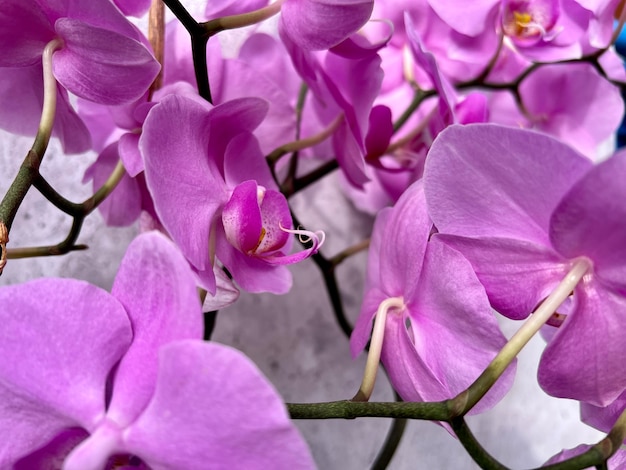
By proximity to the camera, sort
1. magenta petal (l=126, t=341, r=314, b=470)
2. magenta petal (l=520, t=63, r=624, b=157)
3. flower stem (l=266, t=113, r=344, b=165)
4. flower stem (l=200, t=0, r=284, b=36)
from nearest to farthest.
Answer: magenta petal (l=126, t=341, r=314, b=470), flower stem (l=200, t=0, r=284, b=36), flower stem (l=266, t=113, r=344, b=165), magenta petal (l=520, t=63, r=624, b=157)

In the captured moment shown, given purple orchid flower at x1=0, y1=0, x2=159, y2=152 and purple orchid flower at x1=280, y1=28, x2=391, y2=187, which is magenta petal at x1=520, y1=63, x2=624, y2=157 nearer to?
purple orchid flower at x1=280, y1=28, x2=391, y2=187

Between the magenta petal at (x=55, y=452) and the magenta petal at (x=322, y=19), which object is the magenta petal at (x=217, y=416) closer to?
the magenta petal at (x=55, y=452)

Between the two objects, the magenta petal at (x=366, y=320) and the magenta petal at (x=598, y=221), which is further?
the magenta petal at (x=366, y=320)

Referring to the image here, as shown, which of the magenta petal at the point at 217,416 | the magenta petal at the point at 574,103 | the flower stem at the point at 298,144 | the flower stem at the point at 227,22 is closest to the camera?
the magenta petal at the point at 217,416

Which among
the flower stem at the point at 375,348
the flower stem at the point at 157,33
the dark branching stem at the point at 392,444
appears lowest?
the dark branching stem at the point at 392,444

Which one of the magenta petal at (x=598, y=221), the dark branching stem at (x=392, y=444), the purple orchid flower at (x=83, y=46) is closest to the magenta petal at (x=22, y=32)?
the purple orchid flower at (x=83, y=46)

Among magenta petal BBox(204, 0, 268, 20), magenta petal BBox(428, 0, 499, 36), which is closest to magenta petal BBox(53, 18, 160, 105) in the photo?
magenta petal BBox(204, 0, 268, 20)

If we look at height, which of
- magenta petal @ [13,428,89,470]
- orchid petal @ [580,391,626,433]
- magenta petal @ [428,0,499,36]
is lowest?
orchid petal @ [580,391,626,433]

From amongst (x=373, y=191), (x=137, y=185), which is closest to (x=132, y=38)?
(x=137, y=185)
